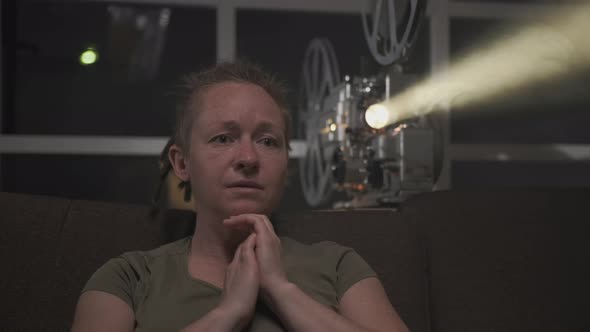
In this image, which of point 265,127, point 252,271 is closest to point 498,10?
point 265,127

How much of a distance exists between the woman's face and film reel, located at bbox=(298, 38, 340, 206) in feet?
4.64

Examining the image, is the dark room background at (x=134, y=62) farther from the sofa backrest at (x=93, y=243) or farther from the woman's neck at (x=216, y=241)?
the woman's neck at (x=216, y=241)

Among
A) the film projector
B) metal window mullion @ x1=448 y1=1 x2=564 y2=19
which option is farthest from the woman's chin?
metal window mullion @ x1=448 y1=1 x2=564 y2=19

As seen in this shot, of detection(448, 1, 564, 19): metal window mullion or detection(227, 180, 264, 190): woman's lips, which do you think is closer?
detection(227, 180, 264, 190): woman's lips

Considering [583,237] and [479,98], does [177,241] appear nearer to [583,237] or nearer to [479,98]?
[583,237]

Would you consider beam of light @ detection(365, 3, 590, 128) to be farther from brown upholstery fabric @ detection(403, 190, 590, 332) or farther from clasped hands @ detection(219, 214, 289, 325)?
clasped hands @ detection(219, 214, 289, 325)

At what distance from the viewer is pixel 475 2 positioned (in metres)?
3.78

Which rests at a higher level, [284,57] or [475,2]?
[475,2]

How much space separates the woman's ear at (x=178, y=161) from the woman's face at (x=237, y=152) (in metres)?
0.07

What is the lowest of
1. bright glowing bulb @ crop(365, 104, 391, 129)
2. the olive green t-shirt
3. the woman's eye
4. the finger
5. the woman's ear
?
the olive green t-shirt

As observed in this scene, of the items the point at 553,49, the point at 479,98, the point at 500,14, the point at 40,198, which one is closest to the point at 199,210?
the point at 40,198

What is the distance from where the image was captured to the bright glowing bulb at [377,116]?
7.11 feet

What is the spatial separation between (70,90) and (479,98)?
3182 millimetres

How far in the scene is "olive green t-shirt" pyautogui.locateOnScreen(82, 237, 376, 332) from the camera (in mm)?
1179
